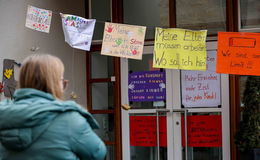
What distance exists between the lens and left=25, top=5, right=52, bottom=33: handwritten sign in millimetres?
4426

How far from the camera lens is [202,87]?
5.37 metres

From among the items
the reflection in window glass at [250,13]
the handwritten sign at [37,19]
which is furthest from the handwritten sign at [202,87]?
the handwritten sign at [37,19]

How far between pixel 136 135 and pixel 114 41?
5.90 feet

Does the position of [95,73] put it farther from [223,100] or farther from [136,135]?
[223,100]

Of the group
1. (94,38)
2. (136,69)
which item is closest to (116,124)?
(136,69)

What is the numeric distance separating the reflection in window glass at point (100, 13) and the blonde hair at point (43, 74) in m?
4.07

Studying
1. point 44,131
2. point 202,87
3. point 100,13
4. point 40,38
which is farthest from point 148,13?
point 44,131

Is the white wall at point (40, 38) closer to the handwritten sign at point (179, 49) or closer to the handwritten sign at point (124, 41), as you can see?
the handwritten sign at point (124, 41)

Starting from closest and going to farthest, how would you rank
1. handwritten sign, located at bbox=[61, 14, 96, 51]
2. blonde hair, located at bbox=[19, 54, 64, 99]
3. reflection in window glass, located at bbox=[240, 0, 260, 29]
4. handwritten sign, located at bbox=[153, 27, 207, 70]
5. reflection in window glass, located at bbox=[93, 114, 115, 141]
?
blonde hair, located at bbox=[19, 54, 64, 99] → handwritten sign, located at bbox=[153, 27, 207, 70] → handwritten sign, located at bbox=[61, 14, 96, 51] → reflection in window glass, located at bbox=[240, 0, 260, 29] → reflection in window glass, located at bbox=[93, 114, 115, 141]

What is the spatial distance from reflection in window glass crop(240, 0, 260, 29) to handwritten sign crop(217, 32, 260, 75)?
3.37 feet

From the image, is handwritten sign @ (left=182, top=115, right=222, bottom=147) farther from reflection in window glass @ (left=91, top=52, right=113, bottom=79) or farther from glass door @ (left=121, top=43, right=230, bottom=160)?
reflection in window glass @ (left=91, top=52, right=113, bottom=79)

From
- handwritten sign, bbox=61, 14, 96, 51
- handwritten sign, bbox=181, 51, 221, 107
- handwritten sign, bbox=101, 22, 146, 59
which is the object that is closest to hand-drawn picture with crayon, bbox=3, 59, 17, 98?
handwritten sign, bbox=61, 14, 96, 51

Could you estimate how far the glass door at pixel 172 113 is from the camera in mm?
5316

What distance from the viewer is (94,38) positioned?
5.88 meters
